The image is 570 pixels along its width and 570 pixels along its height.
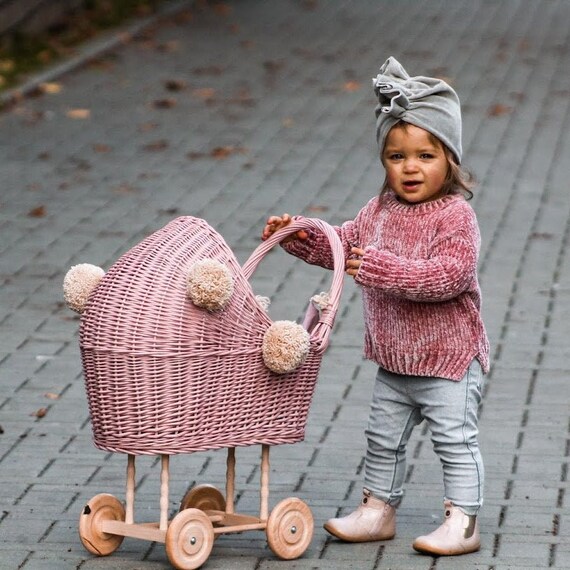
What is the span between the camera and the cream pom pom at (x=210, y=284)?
4066 mm

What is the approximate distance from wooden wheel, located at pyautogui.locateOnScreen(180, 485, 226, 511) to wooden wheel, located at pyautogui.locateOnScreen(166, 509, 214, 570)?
0.24 metres

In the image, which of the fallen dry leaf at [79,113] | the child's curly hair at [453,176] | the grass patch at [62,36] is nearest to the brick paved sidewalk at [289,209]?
the fallen dry leaf at [79,113]

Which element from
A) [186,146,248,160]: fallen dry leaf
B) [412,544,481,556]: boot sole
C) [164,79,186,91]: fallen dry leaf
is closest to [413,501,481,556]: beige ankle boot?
[412,544,481,556]: boot sole

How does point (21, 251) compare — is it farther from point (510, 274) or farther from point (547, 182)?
point (547, 182)

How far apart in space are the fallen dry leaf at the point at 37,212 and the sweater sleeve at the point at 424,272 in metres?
5.50

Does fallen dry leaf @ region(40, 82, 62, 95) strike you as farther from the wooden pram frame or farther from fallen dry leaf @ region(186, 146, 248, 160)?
the wooden pram frame

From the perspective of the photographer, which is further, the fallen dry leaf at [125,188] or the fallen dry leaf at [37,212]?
the fallen dry leaf at [125,188]

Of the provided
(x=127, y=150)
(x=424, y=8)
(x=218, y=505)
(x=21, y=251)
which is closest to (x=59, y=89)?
(x=127, y=150)

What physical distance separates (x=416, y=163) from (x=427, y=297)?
0.43 m

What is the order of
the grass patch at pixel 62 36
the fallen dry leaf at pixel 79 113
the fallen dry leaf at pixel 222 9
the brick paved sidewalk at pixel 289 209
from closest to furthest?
the brick paved sidewalk at pixel 289 209 → the fallen dry leaf at pixel 79 113 → the grass patch at pixel 62 36 → the fallen dry leaf at pixel 222 9

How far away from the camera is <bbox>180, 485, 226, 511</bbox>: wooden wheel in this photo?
4598 millimetres

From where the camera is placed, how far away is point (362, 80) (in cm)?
1379

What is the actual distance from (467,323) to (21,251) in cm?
470

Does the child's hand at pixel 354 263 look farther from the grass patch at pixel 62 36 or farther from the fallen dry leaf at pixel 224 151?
A: the grass patch at pixel 62 36
